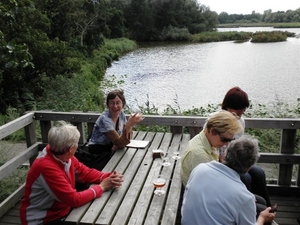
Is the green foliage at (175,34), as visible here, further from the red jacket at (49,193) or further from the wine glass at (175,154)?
the red jacket at (49,193)

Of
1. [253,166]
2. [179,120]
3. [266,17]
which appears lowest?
[253,166]

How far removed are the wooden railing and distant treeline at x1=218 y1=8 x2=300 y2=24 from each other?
66.7m

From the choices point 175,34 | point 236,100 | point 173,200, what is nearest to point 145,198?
point 173,200

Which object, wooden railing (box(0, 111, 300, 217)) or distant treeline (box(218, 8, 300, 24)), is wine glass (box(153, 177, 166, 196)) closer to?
wooden railing (box(0, 111, 300, 217))

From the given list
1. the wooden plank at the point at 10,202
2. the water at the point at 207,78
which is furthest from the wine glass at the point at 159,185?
the water at the point at 207,78

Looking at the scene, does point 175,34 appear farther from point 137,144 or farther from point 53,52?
point 137,144

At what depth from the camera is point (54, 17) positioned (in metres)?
17.2

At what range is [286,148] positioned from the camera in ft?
11.0

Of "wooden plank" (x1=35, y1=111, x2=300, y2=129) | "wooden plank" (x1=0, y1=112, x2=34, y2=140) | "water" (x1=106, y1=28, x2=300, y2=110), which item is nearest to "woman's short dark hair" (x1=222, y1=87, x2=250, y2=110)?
"wooden plank" (x1=35, y1=111, x2=300, y2=129)

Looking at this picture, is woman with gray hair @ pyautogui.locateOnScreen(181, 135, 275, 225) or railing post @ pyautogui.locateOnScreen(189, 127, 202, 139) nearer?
woman with gray hair @ pyautogui.locateOnScreen(181, 135, 275, 225)

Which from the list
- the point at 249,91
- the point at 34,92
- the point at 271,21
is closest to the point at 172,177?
the point at 34,92

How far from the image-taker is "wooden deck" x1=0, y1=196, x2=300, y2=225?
3.07 metres

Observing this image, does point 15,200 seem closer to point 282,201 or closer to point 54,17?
point 282,201

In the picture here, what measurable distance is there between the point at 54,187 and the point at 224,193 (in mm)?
1131
